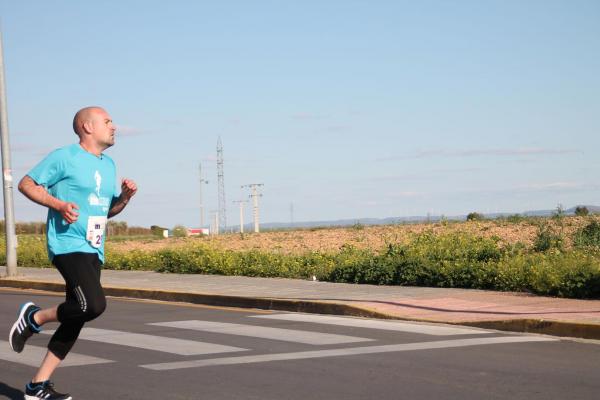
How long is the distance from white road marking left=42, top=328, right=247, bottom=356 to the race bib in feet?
9.65

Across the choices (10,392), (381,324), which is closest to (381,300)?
(381,324)

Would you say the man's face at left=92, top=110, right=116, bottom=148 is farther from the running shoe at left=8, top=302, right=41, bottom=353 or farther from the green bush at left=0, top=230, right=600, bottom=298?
the green bush at left=0, top=230, right=600, bottom=298

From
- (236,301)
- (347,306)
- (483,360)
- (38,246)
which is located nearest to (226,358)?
(483,360)

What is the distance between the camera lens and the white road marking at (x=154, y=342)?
32.9 ft

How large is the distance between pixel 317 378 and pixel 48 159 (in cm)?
281

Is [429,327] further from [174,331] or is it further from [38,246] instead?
[38,246]

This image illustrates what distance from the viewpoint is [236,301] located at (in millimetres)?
15367

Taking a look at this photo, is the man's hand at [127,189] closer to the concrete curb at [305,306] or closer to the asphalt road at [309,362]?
the asphalt road at [309,362]

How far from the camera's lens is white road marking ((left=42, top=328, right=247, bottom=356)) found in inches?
395

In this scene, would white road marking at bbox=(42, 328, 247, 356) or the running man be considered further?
white road marking at bbox=(42, 328, 247, 356)

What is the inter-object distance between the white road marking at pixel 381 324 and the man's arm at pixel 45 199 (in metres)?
5.44

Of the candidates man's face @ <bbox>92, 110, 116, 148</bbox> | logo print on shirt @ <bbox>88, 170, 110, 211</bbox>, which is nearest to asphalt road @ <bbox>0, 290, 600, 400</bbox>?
logo print on shirt @ <bbox>88, 170, 110, 211</bbox>

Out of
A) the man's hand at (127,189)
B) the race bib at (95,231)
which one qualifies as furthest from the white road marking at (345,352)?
the race bib at (95,231)

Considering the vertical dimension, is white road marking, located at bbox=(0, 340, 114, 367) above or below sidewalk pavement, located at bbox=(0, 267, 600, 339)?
below
